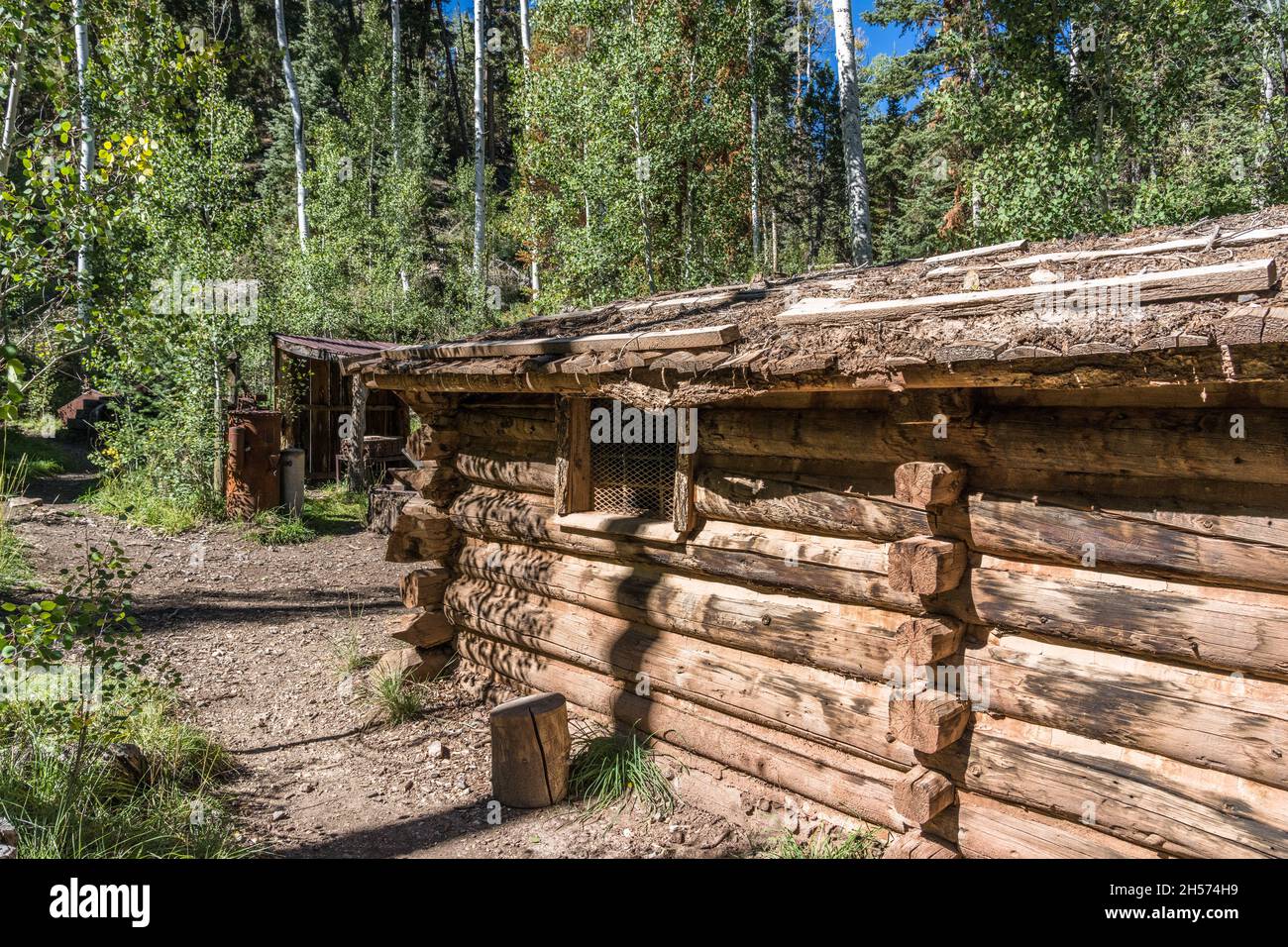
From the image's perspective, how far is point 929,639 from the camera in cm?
386

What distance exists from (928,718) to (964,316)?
6.47ft

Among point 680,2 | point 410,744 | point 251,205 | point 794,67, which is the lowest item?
point 410,744

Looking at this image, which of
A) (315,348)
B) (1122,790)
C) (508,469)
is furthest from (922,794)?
(315,348)

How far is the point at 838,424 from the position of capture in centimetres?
442

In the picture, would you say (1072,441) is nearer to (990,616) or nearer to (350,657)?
(990,616)

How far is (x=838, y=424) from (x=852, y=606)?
41.7 inches

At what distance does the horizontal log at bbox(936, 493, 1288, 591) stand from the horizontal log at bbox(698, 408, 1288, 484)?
8.7 inches

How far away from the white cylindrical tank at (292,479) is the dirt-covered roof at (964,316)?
296 inches

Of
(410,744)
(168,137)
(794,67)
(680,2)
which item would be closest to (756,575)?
(410,744)

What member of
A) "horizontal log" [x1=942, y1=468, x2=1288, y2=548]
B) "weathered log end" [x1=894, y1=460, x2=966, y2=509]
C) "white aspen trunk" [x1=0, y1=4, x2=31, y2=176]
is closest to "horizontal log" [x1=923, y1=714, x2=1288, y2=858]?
"horizontal log" [x1=942, y1=468, x2=1288, y2=548]

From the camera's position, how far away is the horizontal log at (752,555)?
170 inches

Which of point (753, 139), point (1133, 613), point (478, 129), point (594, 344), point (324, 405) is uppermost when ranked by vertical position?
point (478, 129)

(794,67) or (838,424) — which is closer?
(838,424)
